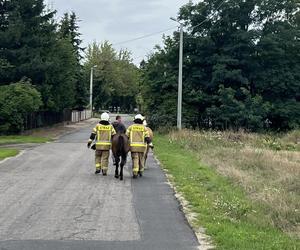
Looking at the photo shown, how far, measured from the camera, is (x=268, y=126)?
51750 mm

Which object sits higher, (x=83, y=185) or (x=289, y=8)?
(x=289, y=8)

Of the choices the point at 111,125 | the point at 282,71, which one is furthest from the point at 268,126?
the point at 111,125

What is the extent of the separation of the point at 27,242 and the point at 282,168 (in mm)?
13164

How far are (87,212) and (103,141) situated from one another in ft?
22.0

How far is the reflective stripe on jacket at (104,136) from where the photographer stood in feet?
56.9

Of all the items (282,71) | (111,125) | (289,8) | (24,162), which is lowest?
(24,162)

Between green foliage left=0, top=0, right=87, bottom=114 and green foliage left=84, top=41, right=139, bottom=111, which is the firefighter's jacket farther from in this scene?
green foliage left=84, top=41, right=139, bottom=111

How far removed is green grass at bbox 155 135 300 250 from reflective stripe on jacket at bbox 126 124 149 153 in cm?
137

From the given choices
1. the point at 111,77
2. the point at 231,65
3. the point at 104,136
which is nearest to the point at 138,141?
the point at 104,136

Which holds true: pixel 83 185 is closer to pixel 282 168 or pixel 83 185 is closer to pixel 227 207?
pixel 227 207

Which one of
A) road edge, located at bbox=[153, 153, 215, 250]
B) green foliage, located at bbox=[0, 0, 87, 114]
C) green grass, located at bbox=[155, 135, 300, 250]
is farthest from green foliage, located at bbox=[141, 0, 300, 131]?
road edge, located at bbox=[153, 153, 215, 250]

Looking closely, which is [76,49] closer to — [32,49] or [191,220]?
[32,49]

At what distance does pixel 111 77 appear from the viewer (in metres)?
115

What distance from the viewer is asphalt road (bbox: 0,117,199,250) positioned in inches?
327
